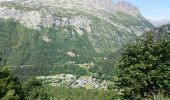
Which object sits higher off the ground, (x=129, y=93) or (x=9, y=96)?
(x=129, y=93)

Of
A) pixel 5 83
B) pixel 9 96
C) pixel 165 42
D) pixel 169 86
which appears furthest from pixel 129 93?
pixel 5 83

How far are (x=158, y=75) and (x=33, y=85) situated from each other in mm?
116439

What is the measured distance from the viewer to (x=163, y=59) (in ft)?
155

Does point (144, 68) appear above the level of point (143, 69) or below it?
above

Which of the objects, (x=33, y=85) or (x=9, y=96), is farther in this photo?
(x=33, y=85)

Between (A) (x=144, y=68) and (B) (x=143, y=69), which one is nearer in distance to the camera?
(A) (x=144, y=68)

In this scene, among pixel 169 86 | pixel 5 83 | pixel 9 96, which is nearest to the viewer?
pixel 169 86

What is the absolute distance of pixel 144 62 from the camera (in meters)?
46.3

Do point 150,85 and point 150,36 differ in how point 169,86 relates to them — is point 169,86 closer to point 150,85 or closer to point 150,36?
point 150,85

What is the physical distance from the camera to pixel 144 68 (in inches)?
1786

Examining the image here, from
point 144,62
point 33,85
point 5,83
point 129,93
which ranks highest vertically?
point 144,62

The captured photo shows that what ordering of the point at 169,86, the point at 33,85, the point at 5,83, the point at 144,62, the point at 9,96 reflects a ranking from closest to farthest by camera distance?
the point at 169,86
the point at 144,62
the point at 9,96
the point at 5,83
the point at 33,85

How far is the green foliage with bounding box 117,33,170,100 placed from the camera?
1740 inches

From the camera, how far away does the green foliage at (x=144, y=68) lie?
44.2m
